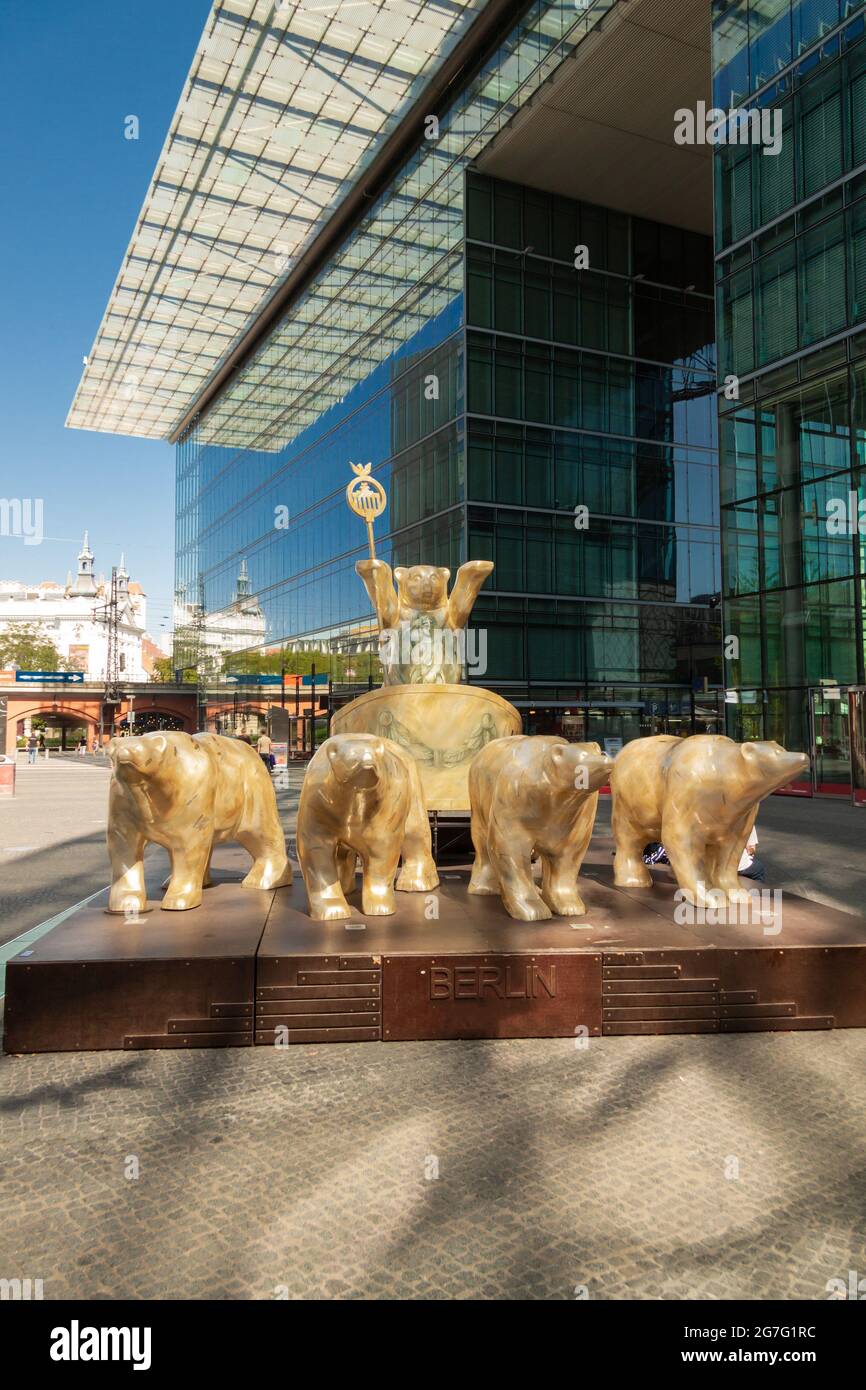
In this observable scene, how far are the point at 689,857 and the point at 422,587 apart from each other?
4.91 metres

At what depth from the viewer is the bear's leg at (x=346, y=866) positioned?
583 cm

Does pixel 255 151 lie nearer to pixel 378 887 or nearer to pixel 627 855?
pixel 627 855

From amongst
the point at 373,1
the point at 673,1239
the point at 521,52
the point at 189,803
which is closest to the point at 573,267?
the point at 521,52

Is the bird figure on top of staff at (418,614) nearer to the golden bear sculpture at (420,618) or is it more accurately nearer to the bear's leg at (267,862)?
the golden bear sculpture at (420,618)

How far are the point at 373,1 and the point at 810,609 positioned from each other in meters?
18.5

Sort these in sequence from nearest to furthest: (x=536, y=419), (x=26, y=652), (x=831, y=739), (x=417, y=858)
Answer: (x=417, y=858) < (x=831, y=739) < (x=536, y=419) < (x=26, y=652)

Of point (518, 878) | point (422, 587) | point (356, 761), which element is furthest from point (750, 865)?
point (422, 587)

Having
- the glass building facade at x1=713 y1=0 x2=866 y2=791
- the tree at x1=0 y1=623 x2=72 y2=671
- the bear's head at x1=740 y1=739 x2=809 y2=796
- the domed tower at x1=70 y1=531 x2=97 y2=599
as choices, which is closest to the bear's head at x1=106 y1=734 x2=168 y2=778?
the bear's head at x1=740 y1=739 x2=809 y2=796

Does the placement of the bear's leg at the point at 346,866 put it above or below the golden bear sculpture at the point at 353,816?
below

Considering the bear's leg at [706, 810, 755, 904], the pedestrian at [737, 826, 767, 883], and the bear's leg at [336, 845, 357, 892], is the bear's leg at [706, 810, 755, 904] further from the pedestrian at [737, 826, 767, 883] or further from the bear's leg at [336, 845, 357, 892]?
the bear's leg at [336, 845, 357, 892]

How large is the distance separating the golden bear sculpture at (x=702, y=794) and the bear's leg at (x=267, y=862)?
8.44 feet

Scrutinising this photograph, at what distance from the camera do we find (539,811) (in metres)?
5.30

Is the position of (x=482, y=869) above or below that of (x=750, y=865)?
above

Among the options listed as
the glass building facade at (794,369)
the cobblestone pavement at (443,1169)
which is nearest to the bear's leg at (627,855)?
the cobblestone pavement at (443,1169)
